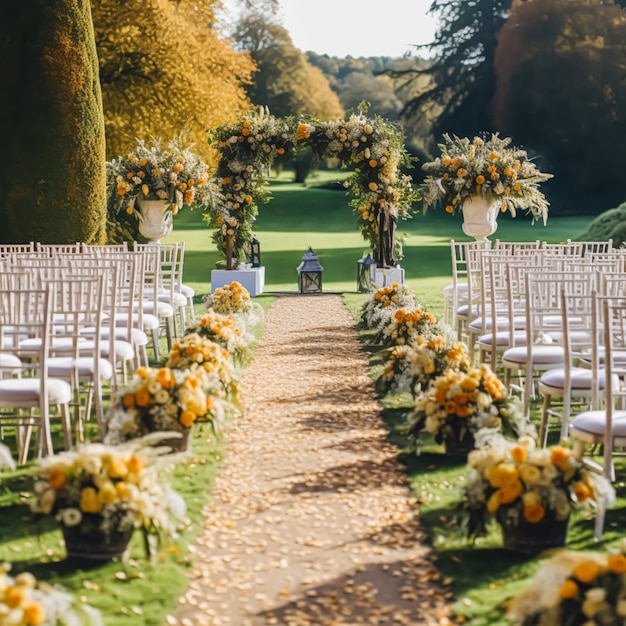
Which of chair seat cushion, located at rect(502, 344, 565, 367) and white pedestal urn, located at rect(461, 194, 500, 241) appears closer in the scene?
chair seat cushion, located at rect(502, 344, 565, 367)

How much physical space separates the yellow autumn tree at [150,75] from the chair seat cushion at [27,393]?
618 inches

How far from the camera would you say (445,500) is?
16.4ft

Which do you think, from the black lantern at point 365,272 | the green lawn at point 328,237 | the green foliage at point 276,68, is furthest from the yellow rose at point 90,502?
the green foliage at point 276,68

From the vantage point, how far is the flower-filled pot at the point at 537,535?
4.17m

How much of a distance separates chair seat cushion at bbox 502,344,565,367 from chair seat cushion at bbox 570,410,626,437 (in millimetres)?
1620

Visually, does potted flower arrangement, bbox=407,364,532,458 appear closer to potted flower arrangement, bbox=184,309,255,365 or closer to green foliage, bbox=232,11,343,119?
potted flower arrangement, bbox=184,309,255,365

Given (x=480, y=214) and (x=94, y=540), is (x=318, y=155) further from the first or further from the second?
(x=94, y=540)

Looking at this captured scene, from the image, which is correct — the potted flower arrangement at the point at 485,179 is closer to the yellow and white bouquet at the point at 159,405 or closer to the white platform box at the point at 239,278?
the white platform box at the point at 239,278

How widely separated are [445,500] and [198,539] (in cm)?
129

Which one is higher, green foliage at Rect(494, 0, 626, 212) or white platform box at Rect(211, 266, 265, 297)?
green foliage at Rect(494, 0, 626, 212)

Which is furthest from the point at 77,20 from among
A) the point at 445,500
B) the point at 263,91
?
the point at 263,91

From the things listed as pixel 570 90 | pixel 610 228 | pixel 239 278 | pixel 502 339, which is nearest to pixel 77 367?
pixel 502 339

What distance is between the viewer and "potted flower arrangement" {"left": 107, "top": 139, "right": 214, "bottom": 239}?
1338 centimetres

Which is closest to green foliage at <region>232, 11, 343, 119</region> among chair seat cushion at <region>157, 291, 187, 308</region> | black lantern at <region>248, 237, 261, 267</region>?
black lantern at <region>248, 237, 261, 267</region>
